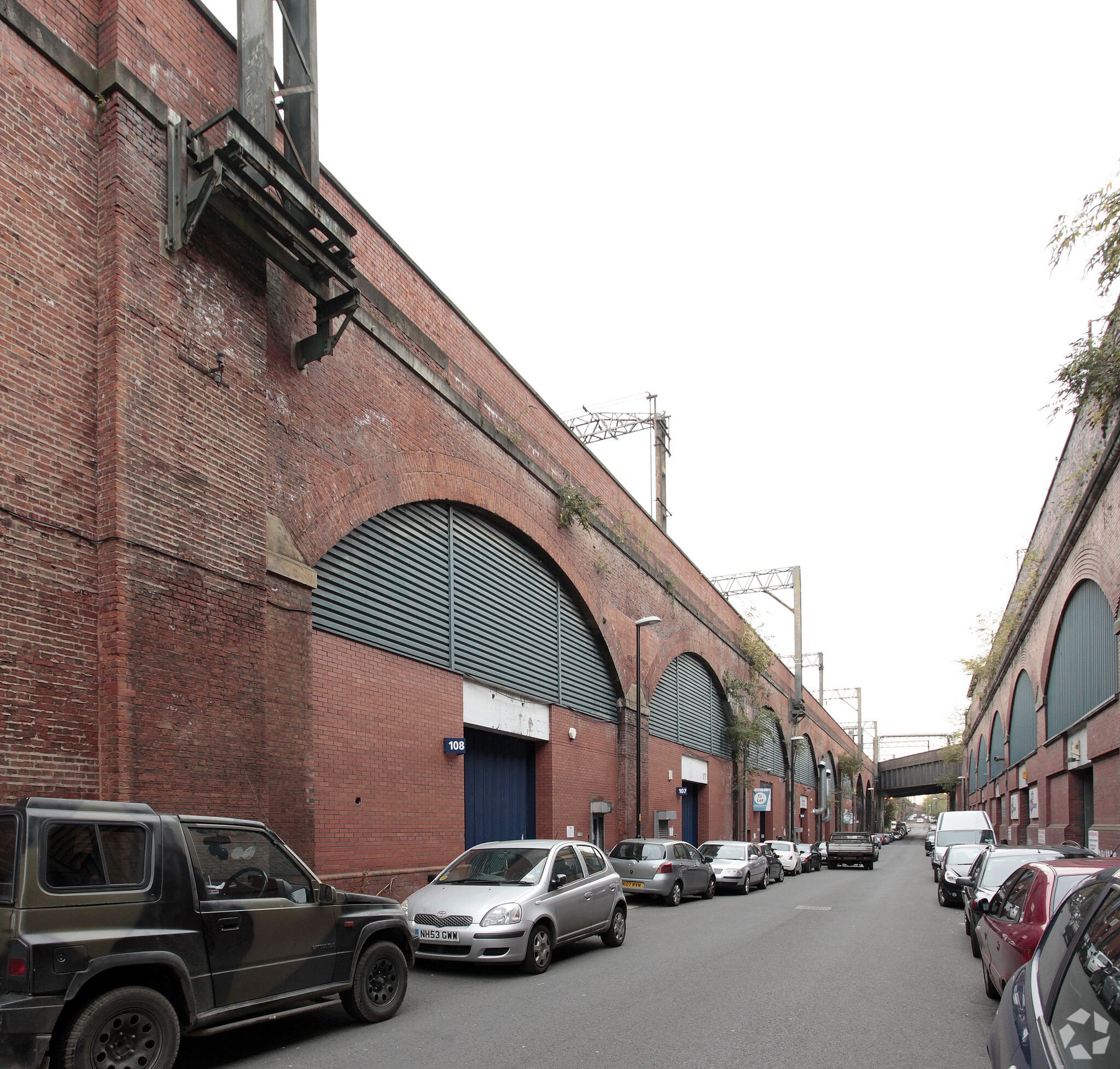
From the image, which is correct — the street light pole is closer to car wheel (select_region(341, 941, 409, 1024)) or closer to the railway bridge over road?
car wheel (select_region(341, 941, 409, 1024))

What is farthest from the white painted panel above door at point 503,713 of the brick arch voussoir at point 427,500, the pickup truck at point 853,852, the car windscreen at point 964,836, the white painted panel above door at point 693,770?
the pickup truck at point 853,852

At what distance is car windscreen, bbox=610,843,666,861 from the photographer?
20.1m

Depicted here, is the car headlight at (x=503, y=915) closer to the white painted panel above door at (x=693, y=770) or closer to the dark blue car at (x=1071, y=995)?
the dark blue car at (x=1071, y=995)

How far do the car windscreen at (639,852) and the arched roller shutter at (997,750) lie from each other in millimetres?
27774

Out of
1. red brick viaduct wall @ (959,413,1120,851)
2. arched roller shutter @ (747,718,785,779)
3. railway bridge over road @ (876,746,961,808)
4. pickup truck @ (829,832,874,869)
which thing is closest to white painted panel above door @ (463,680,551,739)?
→ red brick viaduct wall @ (959,413,1120,851)

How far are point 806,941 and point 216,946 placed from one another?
32.6 feet

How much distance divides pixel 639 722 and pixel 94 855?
2062 centimetres

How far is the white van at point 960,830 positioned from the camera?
28484 mm

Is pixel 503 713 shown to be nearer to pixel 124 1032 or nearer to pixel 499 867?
pixel 499 867

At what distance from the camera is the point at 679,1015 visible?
28.2 feet

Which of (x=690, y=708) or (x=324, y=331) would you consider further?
(x=690, y=708)

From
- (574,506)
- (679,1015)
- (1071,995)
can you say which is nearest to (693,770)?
(574,506)

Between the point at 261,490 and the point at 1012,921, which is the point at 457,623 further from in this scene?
the point at 1012,921

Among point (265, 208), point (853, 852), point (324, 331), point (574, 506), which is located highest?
point (265, 208)
